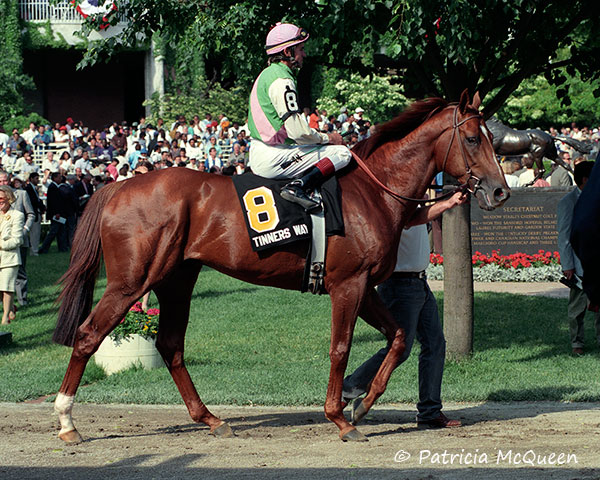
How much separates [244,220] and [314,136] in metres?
0.79

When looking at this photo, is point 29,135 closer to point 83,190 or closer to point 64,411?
point 83,190

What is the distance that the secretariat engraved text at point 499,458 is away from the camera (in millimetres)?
5613

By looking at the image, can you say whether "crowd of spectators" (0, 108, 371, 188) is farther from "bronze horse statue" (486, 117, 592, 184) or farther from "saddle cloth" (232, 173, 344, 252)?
"saddle cloth" (232, 173, 344, 252)

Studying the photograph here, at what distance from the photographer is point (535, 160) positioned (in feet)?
65.2

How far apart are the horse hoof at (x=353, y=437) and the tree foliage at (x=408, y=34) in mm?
3603

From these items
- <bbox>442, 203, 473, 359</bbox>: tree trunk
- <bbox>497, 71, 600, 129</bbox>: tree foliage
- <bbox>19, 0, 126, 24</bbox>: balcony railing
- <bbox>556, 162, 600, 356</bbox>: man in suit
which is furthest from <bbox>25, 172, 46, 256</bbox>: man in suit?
<bbox>497, 71, 600, 129</bbox>: tree foliage

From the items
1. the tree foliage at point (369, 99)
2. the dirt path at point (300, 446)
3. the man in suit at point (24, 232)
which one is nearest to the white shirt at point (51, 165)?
the man in suit at point (24, 232)

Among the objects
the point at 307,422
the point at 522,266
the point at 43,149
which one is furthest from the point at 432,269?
the point at 43,149

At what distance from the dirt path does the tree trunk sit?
2.08 meters

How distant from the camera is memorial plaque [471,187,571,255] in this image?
61.5ft

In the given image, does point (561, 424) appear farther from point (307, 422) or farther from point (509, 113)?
point (509, 113)

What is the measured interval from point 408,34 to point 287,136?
6.84ft

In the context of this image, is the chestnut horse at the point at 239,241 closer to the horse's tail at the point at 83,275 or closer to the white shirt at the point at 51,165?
the horse's tail at the point at 83,275

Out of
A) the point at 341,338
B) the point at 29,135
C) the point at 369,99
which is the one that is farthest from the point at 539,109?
the point at 341,338
